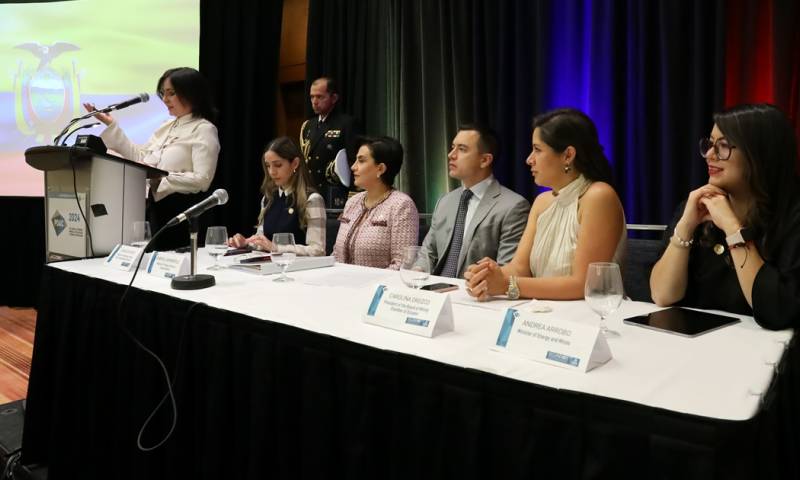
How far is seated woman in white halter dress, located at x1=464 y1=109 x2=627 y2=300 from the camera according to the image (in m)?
1.51

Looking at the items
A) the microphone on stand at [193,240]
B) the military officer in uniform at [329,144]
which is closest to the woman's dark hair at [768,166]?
the microphone on stand at [193,240]

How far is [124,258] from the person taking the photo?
183 centimetres

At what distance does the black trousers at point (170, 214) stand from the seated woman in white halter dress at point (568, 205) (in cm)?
158

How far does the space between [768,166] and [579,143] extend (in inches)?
20.5

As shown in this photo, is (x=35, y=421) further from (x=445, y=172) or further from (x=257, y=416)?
(x=445, y=172)

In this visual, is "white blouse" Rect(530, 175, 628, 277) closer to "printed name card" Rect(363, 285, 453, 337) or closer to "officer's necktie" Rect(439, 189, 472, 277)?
"officer's necktie" Rect(439, 189, 472, 277)

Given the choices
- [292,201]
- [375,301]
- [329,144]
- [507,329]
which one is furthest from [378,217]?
[329,144]

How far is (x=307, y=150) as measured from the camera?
4047mm

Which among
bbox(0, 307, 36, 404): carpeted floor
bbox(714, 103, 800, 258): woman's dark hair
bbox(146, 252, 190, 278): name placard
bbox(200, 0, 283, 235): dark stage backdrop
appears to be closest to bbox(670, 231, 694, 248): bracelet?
bbox(714, 103, 800, 258): woman's dark hair

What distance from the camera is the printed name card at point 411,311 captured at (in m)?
1.07

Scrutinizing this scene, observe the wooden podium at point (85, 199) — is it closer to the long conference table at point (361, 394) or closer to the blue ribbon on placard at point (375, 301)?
the long conference table at point (361, 394)

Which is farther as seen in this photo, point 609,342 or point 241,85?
point 241,85

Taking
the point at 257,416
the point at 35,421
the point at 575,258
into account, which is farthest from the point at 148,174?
the point at 575,258

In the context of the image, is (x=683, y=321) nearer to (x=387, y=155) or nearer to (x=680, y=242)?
(x=680, y=242)
